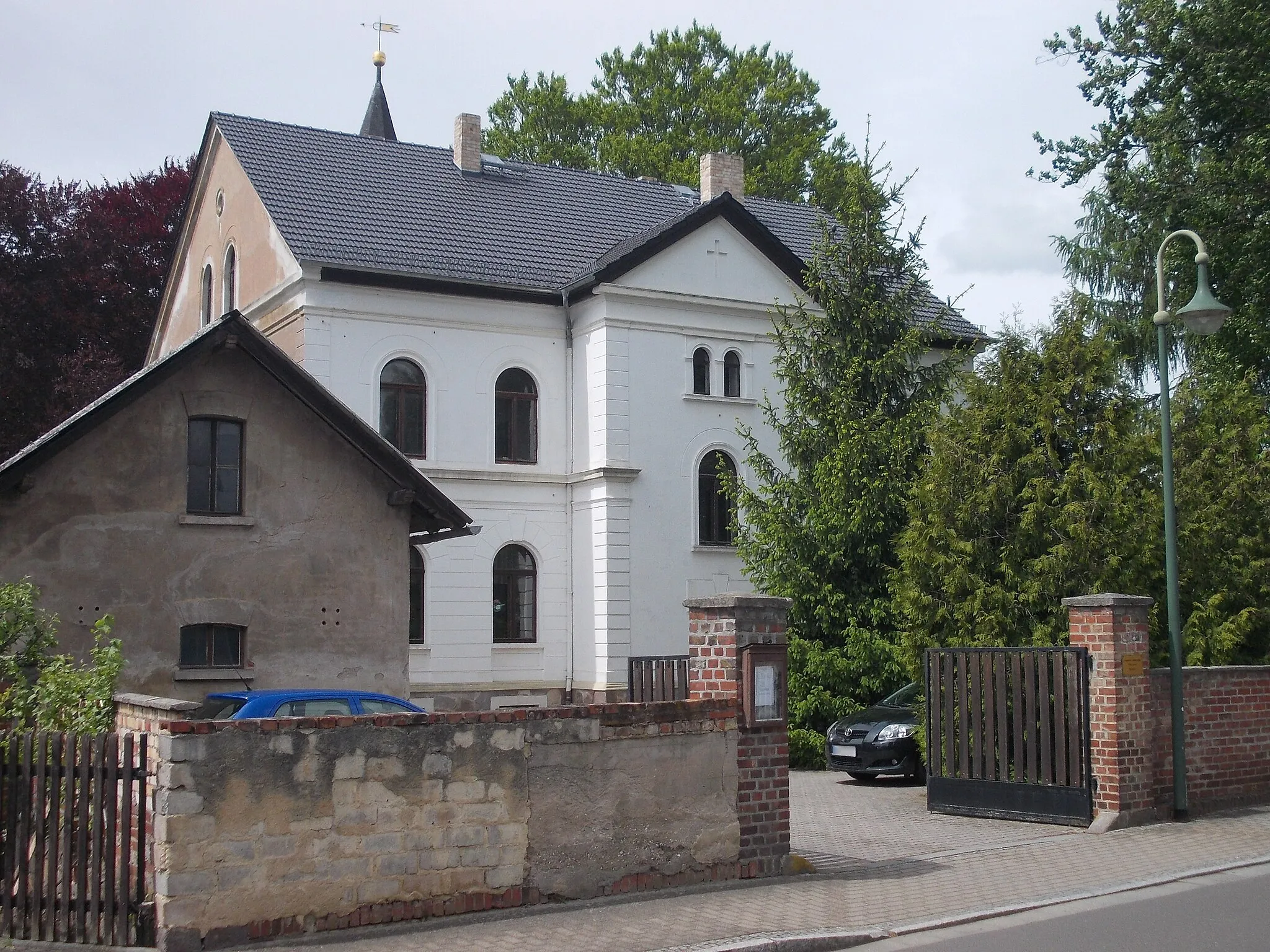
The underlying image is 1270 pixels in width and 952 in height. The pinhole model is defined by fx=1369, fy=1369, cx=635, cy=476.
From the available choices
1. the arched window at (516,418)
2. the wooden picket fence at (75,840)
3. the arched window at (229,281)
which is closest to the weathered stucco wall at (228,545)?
the wooden picket fence at (75,840)

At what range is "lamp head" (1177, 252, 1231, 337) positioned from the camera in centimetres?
1421

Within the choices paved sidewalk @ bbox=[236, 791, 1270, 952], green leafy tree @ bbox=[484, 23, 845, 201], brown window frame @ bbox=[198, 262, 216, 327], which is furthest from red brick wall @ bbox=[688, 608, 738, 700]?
green leafy tree @ bbox=[484, 23, 845, 201]

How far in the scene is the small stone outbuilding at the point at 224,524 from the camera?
48.3 ft

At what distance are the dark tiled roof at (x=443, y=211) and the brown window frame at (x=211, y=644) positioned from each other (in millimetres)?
10944

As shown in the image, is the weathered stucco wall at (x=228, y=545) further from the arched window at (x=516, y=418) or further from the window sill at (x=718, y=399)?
the window sill at (x=718, y=399)

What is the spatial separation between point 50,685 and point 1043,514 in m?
10.8

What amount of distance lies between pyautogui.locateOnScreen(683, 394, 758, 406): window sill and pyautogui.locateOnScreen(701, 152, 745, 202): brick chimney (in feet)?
18.6

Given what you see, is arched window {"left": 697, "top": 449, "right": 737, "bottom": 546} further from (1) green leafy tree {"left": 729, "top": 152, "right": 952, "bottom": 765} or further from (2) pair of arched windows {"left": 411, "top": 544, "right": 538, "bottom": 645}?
(1) green leafy tree {"left": 729, "top": 152, "right": 952, "bottom": 765}

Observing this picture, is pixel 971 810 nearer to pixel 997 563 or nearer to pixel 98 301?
pixel 997 563

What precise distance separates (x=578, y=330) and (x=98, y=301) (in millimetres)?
14224

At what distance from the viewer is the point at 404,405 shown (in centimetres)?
2656

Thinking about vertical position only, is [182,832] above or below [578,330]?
below

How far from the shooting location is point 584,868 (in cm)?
988

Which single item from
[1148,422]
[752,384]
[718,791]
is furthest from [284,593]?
[752,384]
